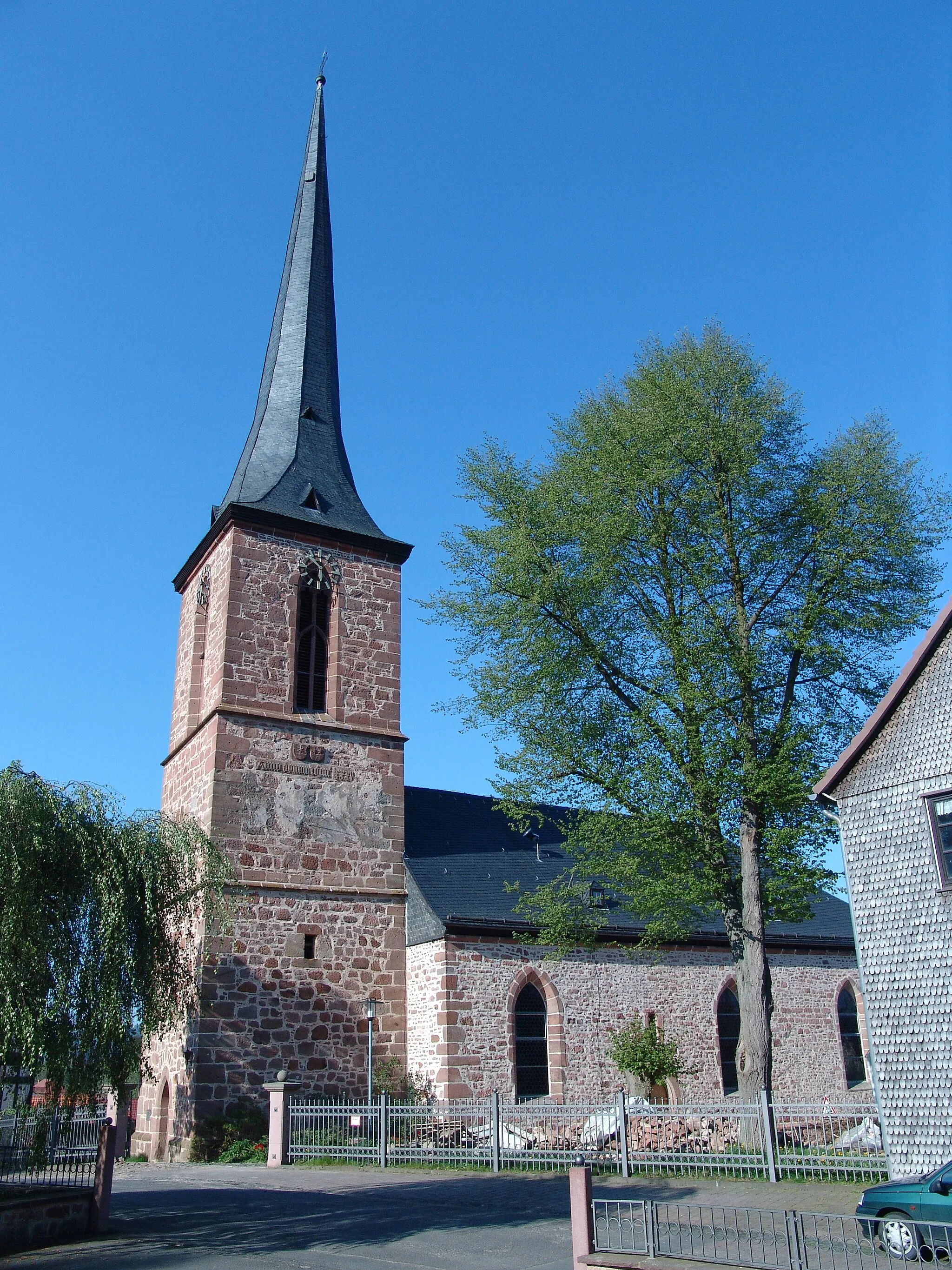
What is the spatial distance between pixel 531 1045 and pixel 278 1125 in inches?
228

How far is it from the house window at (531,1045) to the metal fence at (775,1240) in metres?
9.85

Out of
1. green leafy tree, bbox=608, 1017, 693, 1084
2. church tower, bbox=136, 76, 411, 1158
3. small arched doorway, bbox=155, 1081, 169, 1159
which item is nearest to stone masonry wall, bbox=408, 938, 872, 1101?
church tower, bbox=136, 76, 411, 1158

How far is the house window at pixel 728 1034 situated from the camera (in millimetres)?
22359

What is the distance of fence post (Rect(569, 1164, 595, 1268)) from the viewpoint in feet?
24.9

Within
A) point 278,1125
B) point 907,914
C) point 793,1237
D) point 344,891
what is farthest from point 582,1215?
point 344,891

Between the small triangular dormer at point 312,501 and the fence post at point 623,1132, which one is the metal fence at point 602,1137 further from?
the small triangular dormer at point 312,501

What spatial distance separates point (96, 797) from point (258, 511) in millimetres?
11184

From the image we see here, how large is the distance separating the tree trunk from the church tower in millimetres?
6963

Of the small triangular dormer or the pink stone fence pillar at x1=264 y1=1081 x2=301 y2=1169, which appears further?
the small triangular dormer

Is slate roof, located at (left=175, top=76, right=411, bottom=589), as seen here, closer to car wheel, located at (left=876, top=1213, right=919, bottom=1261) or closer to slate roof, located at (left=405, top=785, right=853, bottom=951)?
slate roof, located at (left=405, top=785, right=853, bottom=951)

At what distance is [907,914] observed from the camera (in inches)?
501

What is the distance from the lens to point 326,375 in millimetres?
24531

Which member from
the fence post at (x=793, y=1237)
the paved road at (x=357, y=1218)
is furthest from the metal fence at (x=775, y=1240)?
the paved road at (x=357, y=1218)

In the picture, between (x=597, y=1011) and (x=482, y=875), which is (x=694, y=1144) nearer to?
(x=597, y=1011)
